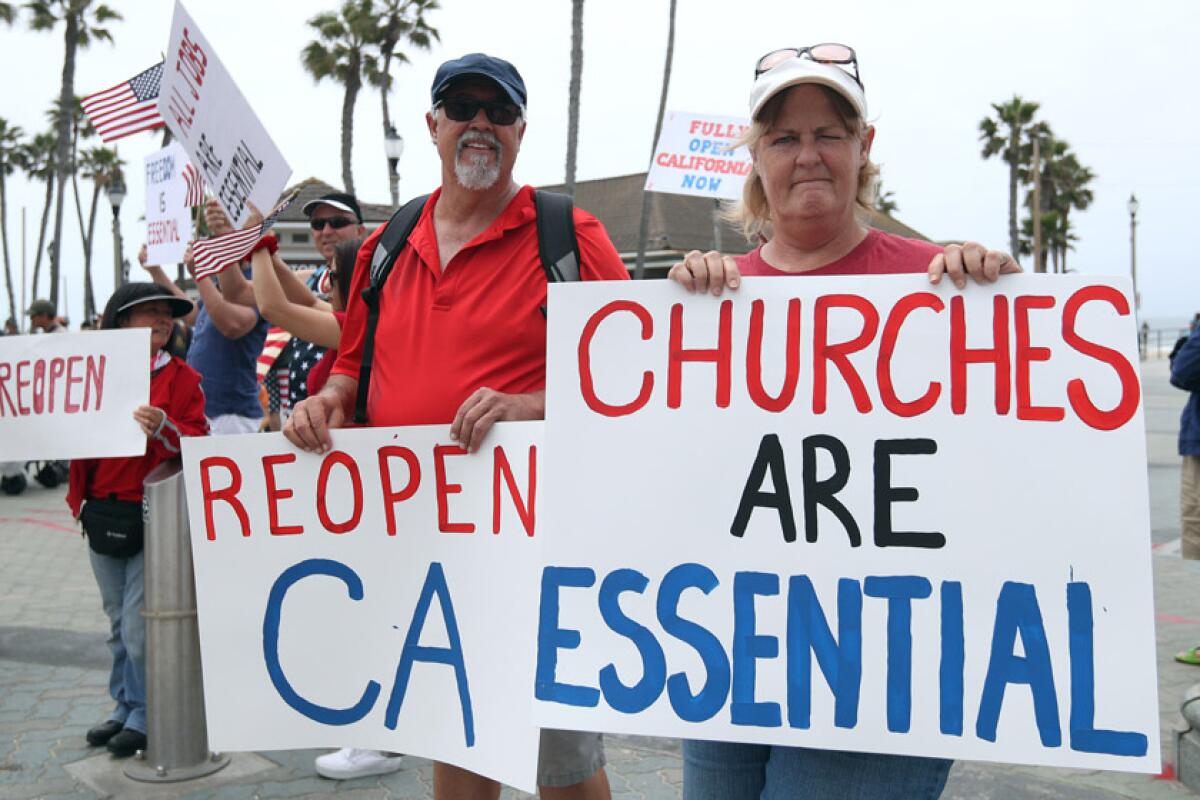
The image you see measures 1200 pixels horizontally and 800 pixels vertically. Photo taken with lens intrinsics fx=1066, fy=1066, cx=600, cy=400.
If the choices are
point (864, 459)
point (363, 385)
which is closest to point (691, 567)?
point (864, 459)

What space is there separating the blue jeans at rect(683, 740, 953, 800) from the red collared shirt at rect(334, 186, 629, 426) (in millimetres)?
934

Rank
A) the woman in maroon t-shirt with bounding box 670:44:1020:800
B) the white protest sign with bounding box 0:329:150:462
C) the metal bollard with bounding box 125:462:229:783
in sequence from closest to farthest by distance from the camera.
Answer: the woman in maroon t-shirt with bounding box 670:44:1020:800
the metal bollard with bounding box 125:462:229:783
the white protest sign with bounding box 0:329:150:462

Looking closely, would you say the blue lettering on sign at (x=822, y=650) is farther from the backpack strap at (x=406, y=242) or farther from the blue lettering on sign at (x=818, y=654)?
the backpack strap at (x=406, y=242)

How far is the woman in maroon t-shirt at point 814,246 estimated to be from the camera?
185cm

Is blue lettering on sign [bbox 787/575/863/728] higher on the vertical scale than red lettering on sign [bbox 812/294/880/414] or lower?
lower

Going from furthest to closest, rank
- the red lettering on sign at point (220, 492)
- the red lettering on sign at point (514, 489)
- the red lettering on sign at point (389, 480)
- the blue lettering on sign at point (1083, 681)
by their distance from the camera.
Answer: the red lettering on sign at point (220, 492) → the red lettering on sign at point (389, 480) → the red lettering on sign at point (514, 489) → the blue lettering on sign at point (1083, 681)

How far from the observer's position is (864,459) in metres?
1.87

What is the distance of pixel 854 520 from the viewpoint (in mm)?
1857

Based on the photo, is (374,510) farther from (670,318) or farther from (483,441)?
(670,318)

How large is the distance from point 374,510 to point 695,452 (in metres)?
0.81

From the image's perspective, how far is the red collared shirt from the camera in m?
2.37

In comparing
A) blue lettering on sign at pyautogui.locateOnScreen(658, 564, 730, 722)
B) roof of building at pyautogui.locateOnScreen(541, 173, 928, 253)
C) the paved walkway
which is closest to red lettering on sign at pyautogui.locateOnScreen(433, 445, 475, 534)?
blue lettering on sign at pyautogui.locateOnScreen(658, 564, 730, 722)

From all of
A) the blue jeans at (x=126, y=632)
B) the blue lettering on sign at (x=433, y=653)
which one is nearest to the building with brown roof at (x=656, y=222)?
the blue jeans at (x=126, y=632)

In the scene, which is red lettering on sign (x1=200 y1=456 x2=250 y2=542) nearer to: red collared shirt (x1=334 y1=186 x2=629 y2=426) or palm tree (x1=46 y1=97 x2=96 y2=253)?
red collared shirt (x1=334 y1=186 x2=629 y2=426)
